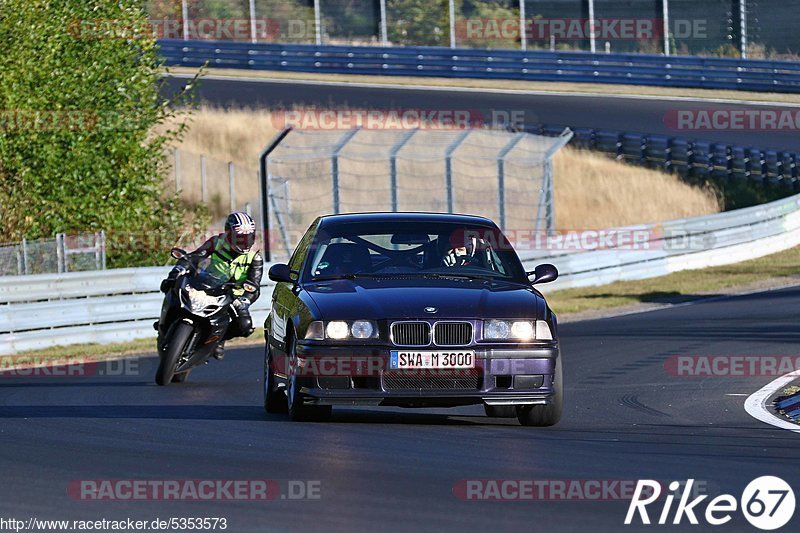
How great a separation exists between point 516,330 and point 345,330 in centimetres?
112

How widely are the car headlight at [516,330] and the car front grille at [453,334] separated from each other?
12 cm

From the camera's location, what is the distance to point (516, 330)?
391 inches

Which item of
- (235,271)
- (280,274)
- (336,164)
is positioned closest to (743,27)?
(336,164)

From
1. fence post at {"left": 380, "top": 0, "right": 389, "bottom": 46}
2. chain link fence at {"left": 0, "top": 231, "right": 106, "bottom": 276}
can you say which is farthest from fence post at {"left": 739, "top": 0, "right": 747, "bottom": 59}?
chain link fence at {"left": 0, "top": 231, "right": 106, "bottom": 276}

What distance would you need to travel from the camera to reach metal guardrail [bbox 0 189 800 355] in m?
19.7

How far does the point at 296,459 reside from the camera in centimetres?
852

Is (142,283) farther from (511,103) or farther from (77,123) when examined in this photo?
(511,103)

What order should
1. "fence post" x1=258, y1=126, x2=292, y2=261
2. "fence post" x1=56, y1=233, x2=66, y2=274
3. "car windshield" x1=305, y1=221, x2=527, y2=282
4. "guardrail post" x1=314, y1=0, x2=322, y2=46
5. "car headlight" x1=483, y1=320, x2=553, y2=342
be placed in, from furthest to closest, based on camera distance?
1. "guardrail post" x1=314, y1=0, x2=322, y2=46
2. "fence post" x1=258, y1=126, x2=292, y2=261
3. "fence post" x1=56, y1=233, x2=66, y2=274
4. "car windshield" x1=305, y1=221, x2=527, y2=282
5. "car headlight" x1=483, y1=320, x2=553, y2=342

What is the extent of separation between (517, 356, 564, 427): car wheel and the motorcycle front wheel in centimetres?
441

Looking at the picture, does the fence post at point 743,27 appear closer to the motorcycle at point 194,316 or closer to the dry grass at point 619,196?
the dry grass at point 619,196

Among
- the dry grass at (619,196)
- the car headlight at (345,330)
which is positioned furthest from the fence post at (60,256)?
the dry grass at (619,196)

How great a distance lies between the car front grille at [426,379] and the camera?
9758mm

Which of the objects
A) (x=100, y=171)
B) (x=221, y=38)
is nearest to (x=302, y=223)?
(x=100, y=171)

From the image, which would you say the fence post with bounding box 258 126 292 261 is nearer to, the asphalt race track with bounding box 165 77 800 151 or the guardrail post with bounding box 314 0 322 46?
the asphalt race track with bounding box 165 77 800 151
